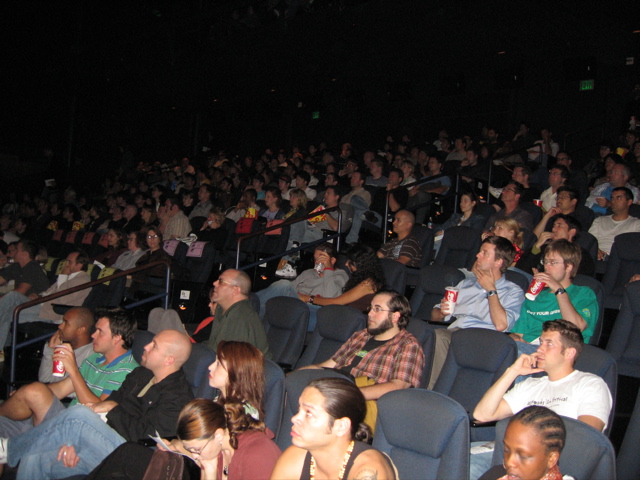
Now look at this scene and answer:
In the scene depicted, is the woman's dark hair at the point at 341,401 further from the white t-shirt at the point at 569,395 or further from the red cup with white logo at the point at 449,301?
the red cup with white logo at the point at 449,301

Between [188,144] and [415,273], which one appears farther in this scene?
[188,144]

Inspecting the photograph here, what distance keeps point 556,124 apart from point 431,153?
8.54 ft

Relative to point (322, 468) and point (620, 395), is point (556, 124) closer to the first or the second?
point (620, 395)

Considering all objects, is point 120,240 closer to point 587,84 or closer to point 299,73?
point 299,73

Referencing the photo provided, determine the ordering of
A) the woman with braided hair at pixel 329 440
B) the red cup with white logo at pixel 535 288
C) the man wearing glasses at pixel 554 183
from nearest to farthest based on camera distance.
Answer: the woman with braided hair at pixel 329 440 < the red cup with white logo at pixel 535 288 < the man wearing glasses at pixel 554 183

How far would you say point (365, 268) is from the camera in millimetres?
5035

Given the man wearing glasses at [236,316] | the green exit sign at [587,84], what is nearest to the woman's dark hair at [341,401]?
the man wearing glasses at [236,316]

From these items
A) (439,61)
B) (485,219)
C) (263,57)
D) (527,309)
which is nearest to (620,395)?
(527,309)

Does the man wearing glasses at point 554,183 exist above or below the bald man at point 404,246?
above

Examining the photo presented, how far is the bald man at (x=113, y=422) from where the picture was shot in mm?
3064

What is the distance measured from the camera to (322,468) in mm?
2258

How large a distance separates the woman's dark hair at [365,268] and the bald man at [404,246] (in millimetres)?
834

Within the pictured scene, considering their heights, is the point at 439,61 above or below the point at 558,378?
above

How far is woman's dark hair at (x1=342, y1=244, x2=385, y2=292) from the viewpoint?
5000mm
